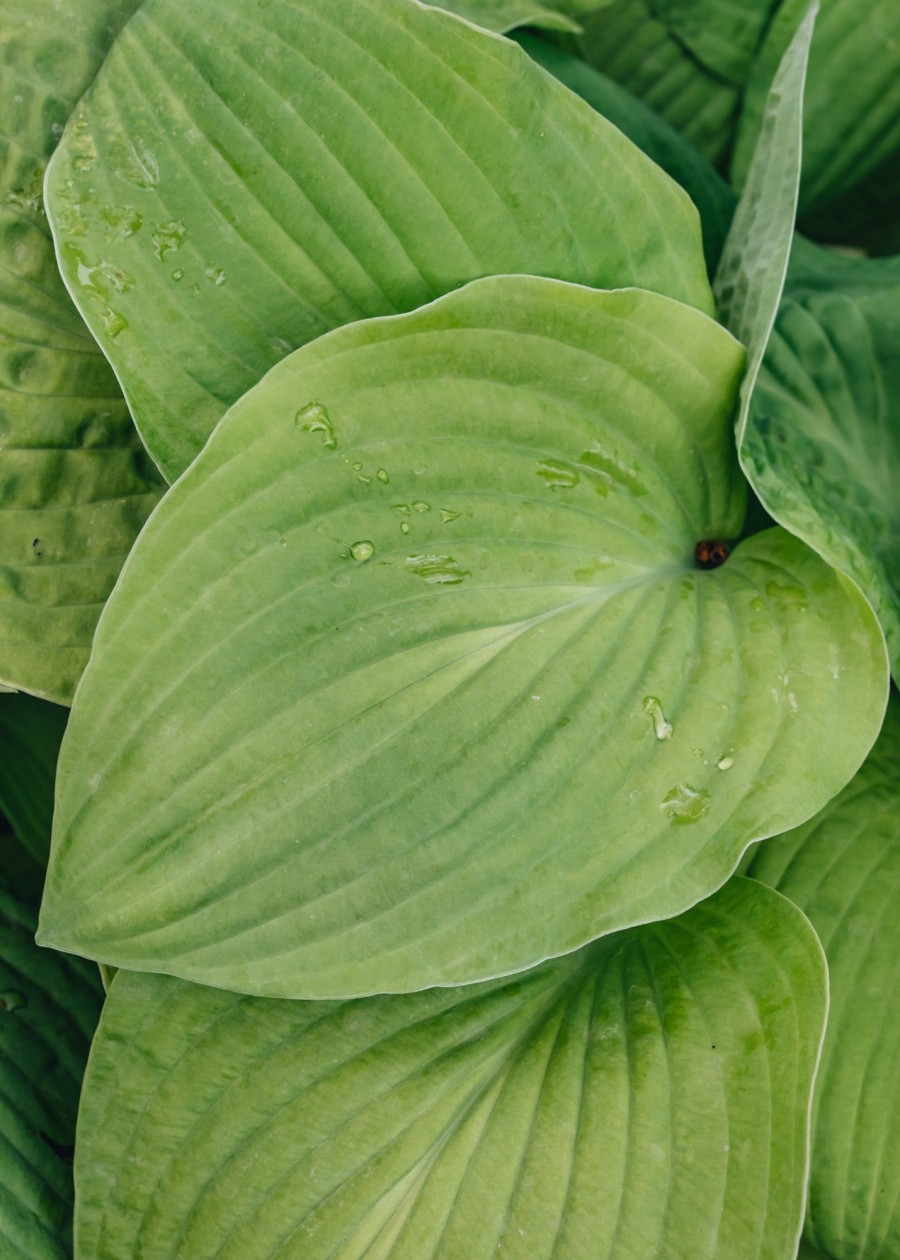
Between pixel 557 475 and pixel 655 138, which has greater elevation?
pixel 655 138

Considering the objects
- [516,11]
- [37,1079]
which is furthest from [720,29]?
[37,1079]

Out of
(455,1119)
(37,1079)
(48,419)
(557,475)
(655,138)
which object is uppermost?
(655,138)

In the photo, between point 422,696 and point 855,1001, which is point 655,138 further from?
point 855,1001

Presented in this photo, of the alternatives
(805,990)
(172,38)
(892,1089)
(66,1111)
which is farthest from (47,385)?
(892,1089)

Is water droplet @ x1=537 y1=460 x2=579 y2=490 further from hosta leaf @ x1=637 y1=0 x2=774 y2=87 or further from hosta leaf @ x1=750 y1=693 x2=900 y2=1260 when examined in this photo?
hosta leaf @ x1=637 y1=0 x2=774 y2=87

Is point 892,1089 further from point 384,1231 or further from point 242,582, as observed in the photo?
point 242,582

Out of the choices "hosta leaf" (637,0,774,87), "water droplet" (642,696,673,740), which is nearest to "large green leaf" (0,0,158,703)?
"water droplet" (642,696,673,740)

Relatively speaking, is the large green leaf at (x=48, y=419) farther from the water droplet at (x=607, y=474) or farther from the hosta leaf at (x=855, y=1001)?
the hosta leaf at (x=855, y=1001)
